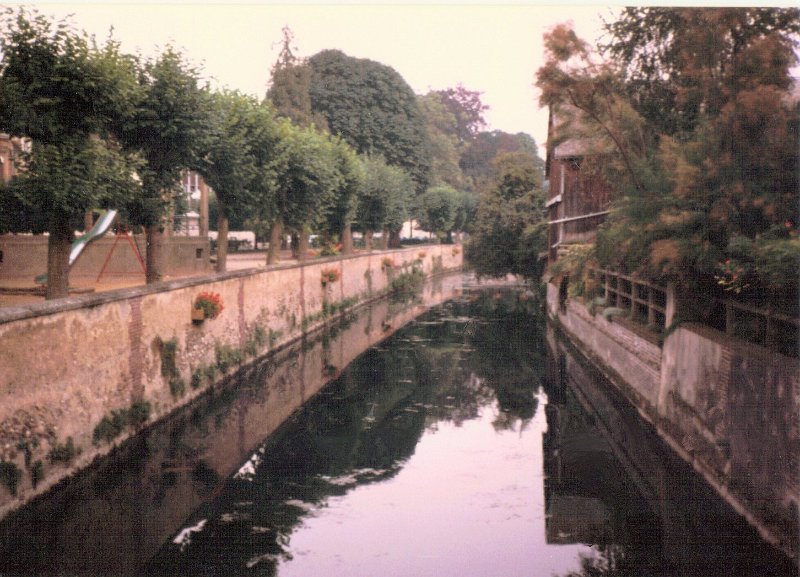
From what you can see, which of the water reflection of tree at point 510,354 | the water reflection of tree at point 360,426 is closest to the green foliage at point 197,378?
the water reflection of tree at point 360,426

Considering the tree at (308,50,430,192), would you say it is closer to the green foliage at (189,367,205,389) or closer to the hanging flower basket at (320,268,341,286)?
A: the hanging flower basket at (320,268,341,286)

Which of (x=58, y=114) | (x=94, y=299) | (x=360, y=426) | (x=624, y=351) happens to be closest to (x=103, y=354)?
(x=94, y=299)

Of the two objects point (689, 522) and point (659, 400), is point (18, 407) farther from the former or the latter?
point (659, 400)

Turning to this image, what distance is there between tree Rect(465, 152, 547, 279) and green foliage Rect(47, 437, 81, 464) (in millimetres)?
31219

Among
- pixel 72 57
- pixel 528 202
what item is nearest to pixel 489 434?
pixel 72 57

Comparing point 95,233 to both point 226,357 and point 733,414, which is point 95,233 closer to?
point 226,357

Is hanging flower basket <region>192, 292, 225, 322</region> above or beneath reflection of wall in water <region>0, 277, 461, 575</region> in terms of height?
above

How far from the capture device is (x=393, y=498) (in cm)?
988

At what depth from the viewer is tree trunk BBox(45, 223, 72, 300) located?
42.2 feet

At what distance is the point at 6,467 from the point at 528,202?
3541cm

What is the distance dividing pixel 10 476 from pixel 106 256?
65.2ft

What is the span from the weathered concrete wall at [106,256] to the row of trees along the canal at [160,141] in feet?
9.96

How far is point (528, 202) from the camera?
4172 centimetres

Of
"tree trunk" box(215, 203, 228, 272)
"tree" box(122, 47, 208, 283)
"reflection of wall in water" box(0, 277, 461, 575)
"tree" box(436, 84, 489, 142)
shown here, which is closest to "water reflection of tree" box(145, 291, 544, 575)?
"reflection of wall in water" box(0, 277, 461, 575)
